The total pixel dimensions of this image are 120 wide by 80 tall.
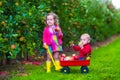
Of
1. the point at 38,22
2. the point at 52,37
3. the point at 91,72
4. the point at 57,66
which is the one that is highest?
the point at 38,22

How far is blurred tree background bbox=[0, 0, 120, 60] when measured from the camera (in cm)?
1009

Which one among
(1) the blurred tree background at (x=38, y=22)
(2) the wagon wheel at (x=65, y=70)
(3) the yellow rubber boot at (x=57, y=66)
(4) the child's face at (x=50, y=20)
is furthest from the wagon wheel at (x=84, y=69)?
(1) the blurred tree background at (x=38, y=22)

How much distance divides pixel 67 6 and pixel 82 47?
325 cm

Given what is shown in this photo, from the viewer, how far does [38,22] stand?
37.8 feet

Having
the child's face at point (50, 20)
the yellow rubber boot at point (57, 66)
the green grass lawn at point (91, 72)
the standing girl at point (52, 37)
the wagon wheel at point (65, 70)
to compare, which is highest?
the child's face at point (50, 20)

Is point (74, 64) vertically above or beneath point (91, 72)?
above

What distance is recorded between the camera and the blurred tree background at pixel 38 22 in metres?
10.1

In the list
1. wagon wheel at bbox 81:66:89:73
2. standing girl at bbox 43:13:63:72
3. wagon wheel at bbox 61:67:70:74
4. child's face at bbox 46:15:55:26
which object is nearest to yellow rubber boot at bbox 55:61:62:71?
standing girl at bbox 43:13:63:72

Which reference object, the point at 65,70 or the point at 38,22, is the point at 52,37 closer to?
the point at 65,70

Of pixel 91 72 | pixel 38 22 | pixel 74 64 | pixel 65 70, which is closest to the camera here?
pixel 74 64

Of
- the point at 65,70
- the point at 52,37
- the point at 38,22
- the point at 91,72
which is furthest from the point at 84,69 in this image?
the point at 38,22

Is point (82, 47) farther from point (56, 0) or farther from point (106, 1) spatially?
point (106, 1)

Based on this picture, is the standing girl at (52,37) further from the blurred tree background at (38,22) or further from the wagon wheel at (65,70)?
the blurred tree background at (38,22)

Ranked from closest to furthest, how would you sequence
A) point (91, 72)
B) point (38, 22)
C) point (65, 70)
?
point (65, 70), point (91, 72), point (38, 22)
